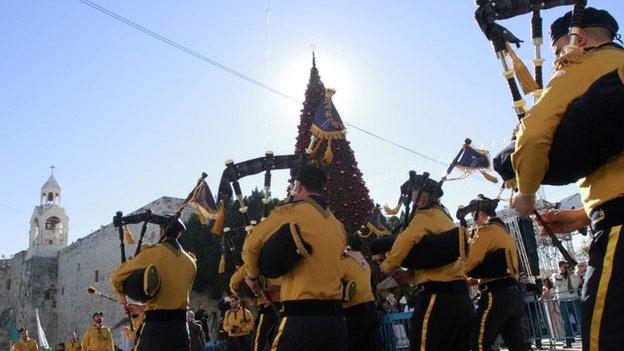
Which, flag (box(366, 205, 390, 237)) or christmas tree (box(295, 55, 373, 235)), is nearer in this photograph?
flag (box(366, 205, 390, 237))

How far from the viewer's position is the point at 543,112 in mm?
2146

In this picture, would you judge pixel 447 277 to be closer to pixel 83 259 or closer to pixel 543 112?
pixel 543 112

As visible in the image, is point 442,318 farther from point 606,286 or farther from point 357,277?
point 606,286

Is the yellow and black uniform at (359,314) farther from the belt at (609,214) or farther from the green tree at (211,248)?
the green tree at (211,248)

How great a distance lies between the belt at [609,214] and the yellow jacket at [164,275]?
182 inches

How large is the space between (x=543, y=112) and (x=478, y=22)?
2.91 feet

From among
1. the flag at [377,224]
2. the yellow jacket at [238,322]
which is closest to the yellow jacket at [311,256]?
the flag at [377,224]

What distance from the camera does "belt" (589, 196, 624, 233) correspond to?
6.63 feet

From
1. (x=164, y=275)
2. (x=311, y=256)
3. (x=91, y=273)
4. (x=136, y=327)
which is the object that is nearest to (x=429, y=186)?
(x=311, y=256)

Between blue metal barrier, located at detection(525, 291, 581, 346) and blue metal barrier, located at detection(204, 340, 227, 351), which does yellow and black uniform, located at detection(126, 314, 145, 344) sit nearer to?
blue metal barrier, located at detection(525, 291, 581, 346)

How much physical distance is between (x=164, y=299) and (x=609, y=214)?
470 cm

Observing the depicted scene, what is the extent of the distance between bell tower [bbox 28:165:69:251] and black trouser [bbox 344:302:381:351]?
43.2m

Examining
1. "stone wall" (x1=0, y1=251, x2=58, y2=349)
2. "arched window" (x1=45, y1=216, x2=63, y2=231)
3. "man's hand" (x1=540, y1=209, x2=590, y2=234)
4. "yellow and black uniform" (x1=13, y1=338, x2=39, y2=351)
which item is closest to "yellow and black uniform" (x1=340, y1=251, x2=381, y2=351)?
"man's hand" (x1=540, y1=209, x2=590, y2=234)

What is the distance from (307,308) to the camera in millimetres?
3850
